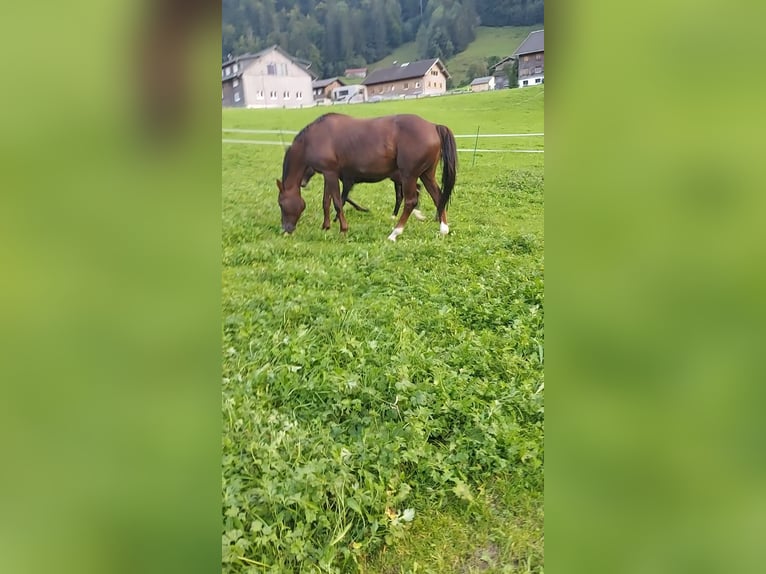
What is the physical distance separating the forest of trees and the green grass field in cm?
24

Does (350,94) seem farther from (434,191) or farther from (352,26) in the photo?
(434,191)

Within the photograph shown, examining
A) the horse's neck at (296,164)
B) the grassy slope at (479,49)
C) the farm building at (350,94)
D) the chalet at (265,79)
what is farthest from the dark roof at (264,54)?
the horse's neck at (296,164)

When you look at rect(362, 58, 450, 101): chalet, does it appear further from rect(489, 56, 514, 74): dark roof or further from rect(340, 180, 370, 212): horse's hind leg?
rect(340, 180, 370, 212): horse's hind leg

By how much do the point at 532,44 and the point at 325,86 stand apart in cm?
91

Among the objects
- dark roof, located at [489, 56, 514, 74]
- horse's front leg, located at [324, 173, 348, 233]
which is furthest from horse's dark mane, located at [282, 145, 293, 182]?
dark roof, located at [489, 56, 514, 74]

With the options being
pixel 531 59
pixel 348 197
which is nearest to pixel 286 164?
pixel 348 197

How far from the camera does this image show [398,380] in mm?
1881

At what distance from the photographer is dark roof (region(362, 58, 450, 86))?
1763 millimetres

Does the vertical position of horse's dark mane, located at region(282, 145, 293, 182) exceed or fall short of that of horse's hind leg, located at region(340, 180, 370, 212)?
it exceeds it

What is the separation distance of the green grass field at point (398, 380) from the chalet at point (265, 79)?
8 centimetres
